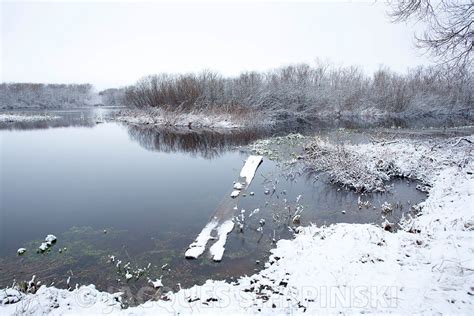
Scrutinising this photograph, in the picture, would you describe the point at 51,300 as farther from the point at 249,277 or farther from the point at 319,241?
the point at 319,241

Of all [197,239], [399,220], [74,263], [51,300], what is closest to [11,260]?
[74,263]

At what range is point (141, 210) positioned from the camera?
949 centimetres

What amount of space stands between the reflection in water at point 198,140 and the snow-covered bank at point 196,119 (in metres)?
2.94

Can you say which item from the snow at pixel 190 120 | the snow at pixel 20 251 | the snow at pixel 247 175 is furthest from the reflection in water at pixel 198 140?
the snow at pixel 20 251

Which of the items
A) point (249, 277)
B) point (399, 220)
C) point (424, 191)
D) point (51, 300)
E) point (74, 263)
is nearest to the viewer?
point (51, 300)

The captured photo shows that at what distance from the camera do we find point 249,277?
5375 millimetres

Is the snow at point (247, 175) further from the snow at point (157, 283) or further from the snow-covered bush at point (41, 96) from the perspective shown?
the snow-covered bush at point (41, 96)

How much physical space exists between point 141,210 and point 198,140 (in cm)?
1425

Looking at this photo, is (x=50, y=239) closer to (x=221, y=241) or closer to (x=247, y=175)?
(x=221, y=241)

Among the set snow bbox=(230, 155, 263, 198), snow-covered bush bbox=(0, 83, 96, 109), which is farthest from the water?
snow-covered bush bbox=(0, 83, 96, 109)

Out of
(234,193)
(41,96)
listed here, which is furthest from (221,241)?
(41,96)

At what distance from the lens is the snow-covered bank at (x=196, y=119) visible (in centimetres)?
3083

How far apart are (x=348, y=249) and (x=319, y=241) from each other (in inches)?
32.1

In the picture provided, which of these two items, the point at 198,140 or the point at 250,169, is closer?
the point at 250,169
